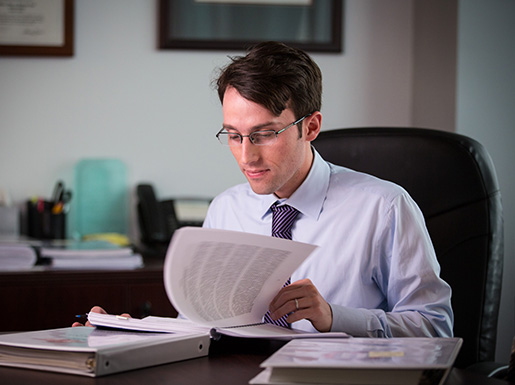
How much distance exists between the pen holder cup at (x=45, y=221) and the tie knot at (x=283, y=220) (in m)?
1.18

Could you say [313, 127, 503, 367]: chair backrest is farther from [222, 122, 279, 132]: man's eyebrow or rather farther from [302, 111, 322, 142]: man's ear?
[222, 122, 279, 132]: man's eyebrow

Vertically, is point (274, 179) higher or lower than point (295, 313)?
higher

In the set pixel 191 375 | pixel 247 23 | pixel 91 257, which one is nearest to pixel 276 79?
pixel 191 375

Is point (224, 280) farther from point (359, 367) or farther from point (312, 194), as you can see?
point (312, 194)

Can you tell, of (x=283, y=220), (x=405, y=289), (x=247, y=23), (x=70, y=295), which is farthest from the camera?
(x=247, y=23)

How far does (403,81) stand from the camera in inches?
103

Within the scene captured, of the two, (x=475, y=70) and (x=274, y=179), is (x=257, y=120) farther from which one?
(x=475, y=70)

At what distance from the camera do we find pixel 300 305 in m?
1.08

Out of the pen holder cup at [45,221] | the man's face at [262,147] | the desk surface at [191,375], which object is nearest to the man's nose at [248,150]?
the man's face at [262,147]

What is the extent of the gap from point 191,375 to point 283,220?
2.01 feet

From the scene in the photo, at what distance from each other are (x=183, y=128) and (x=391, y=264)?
139cm

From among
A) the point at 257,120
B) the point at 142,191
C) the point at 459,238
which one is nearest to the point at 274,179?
the point at 257,120

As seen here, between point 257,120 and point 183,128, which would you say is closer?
point 257,120

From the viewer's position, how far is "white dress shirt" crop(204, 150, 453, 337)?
1235 mm
